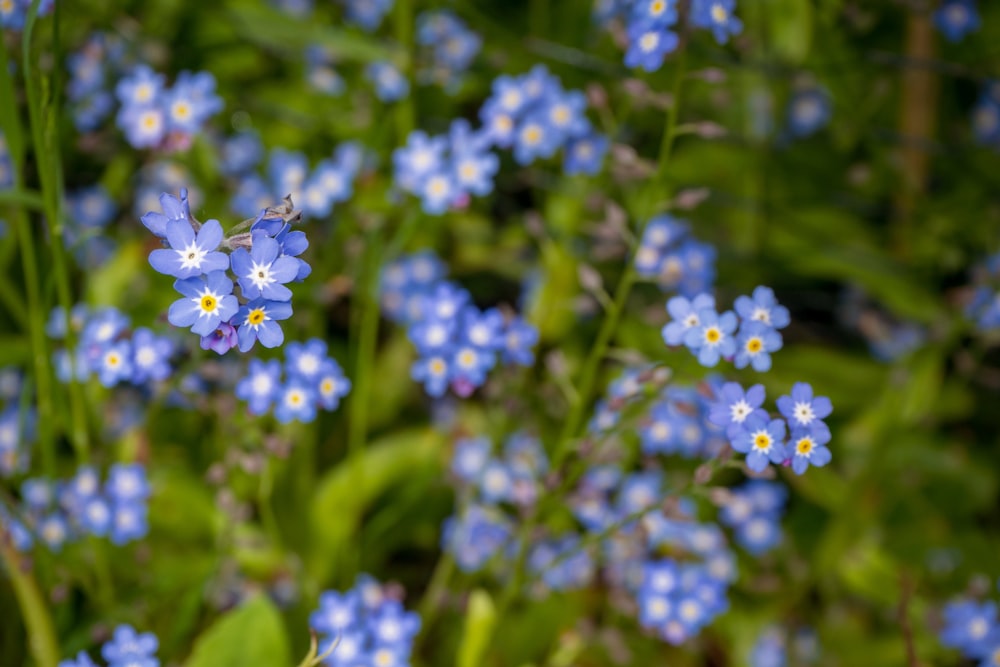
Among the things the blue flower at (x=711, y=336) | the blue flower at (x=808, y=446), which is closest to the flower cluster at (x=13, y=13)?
the blue flower at (x=711, y=336)

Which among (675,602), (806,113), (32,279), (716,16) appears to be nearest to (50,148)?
(32,279)

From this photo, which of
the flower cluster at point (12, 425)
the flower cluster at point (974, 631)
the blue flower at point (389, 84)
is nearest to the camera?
the flower cluster at point (974, 631)

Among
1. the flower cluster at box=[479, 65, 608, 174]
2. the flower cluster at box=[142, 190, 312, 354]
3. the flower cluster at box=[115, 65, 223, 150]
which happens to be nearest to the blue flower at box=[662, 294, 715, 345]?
the flower cluster at box=[142, 190, 312, 354]

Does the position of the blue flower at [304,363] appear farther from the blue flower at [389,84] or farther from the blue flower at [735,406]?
the blue flower at [389,84]

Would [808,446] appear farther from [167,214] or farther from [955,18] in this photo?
[955,18]

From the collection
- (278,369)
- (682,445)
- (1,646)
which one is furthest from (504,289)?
(1,646)

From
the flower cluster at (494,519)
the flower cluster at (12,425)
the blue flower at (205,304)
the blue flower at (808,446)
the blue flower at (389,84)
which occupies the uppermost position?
the blue flower at (205,304)
